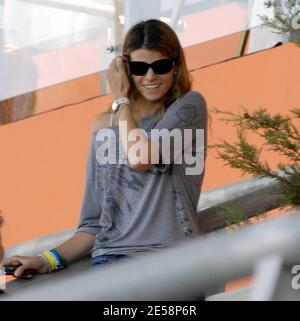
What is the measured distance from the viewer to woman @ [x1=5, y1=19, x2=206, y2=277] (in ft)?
8.31

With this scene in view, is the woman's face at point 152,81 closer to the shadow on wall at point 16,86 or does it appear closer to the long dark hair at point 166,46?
the long dark hair at point 166,46

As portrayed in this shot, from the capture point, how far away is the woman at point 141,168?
253 cm

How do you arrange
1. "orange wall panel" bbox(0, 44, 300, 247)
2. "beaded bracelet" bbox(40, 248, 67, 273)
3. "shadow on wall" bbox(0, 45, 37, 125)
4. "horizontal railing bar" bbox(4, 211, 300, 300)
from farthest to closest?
"shadow on wall" bbox(0, 45, 37, 125)
"orange wall panel" bbox(0, 44, 300, 247)
"beaded bracelet" bbox(40, 248, 67, 273)
"horizontal railing bar" bbox(4, 211, 300, 300)

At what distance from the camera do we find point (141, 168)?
2547 mm

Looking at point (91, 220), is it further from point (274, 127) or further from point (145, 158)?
point (274, 127)

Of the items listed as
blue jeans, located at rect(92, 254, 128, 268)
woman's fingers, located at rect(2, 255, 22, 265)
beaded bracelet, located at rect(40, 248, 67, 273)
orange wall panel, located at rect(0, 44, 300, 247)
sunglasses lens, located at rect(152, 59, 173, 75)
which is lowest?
blue jeans, located at rect(92, 254, 128, 268)

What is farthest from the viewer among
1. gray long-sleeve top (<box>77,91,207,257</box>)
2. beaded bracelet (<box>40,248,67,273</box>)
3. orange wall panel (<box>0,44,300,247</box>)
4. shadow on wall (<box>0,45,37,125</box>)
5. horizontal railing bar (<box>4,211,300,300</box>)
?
shadow on wall (<box>0,45,37,125</box>)

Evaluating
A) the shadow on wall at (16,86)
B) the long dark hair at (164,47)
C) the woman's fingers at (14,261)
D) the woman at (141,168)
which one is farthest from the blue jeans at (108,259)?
the shadow on wall at (16,86)

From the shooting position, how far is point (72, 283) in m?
1.05

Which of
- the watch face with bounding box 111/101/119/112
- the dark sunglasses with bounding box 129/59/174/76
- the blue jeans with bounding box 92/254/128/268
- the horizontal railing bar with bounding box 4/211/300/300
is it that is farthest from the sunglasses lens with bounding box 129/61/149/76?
the horizontal railing bar with bounding box 4/211/300/300

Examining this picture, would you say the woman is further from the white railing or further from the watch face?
the white railing

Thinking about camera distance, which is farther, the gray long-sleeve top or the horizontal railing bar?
the gray long-sleeve top
